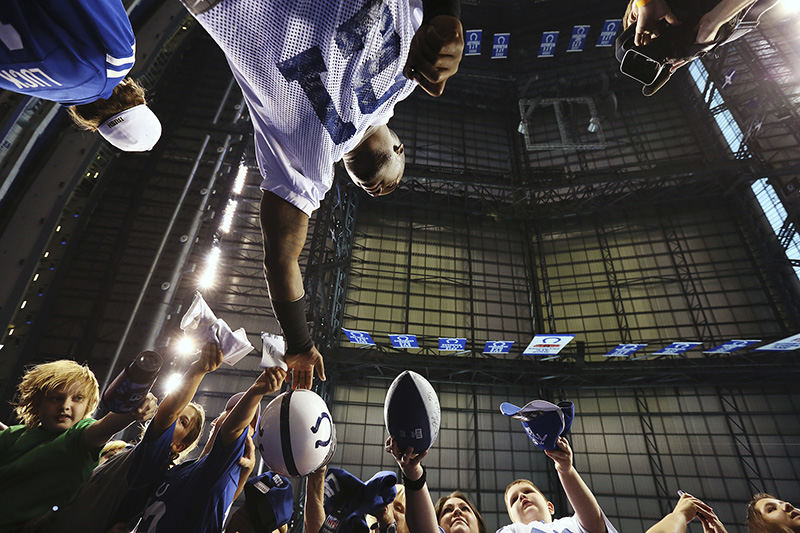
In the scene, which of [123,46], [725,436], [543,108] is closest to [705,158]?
[543,108]

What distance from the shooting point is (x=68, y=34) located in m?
0.91

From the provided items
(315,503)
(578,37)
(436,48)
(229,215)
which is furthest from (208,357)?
(578,37)

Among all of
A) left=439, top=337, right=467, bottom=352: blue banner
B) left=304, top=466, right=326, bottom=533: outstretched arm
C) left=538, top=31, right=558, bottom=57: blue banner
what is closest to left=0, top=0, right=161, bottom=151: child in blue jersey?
left=304, top=466, right=326, bottom=533: outstretched arm

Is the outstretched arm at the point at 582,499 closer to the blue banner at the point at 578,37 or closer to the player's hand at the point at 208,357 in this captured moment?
the player's hand at the point at 208,357

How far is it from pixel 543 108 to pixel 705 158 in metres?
7.48

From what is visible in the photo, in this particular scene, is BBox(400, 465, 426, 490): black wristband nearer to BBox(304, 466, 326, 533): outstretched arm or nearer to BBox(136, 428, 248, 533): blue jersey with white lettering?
BBox(304, 466, 326, 533): outstretched arm

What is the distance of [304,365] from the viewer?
159 centimetres

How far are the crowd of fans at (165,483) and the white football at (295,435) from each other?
12 centimetres

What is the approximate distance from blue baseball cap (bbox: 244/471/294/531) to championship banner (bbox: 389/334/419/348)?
10892 millimetres

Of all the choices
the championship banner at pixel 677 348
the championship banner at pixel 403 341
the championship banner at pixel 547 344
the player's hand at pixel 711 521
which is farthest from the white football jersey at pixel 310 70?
the championship banner at pixel 677 348

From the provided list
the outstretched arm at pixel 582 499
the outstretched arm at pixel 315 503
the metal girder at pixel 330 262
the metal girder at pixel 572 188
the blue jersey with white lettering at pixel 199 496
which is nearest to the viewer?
the blue jersey with white lettering at pixel 199 496

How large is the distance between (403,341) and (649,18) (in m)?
12.7

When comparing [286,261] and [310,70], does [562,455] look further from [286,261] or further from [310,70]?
[310,70]

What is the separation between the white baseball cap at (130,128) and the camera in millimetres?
1506
